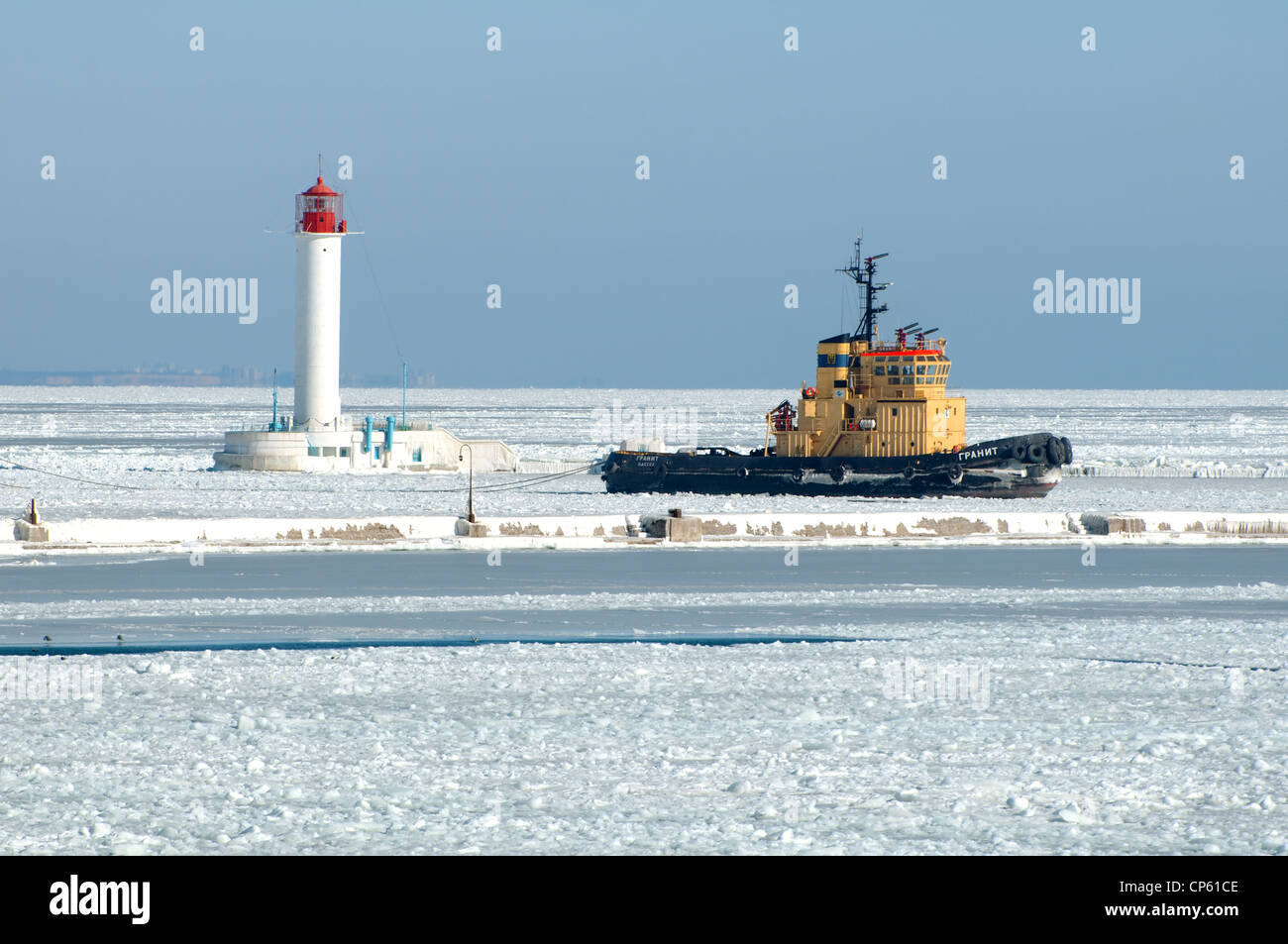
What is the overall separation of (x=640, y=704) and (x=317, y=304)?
41108 millimetres

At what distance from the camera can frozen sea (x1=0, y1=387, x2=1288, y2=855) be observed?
7.98 metres

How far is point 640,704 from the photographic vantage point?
11289mm

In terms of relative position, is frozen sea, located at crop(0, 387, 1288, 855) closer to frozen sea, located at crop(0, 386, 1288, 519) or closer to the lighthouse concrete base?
frozen sea, located at crop(0, 386, 1288, 519)

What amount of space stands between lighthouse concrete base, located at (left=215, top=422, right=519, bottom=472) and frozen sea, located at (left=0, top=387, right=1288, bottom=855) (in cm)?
2700

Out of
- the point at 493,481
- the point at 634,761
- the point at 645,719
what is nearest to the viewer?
the point at 634,761

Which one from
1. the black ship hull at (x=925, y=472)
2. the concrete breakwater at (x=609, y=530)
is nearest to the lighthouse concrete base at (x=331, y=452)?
the black ship hull at (x=925, y=472)

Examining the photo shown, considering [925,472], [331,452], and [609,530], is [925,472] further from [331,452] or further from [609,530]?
[609,530]

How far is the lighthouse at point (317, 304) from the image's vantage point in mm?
50250

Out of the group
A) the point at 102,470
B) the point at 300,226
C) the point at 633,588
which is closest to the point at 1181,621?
the point at 633,588

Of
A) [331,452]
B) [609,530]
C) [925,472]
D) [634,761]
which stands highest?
[331,452]

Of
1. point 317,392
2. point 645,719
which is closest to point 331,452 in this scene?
point 317,392

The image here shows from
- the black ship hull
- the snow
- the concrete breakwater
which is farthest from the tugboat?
the snow

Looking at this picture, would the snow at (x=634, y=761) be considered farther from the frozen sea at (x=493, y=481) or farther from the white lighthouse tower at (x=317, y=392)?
the white lighthouse tower at (x=317, y=392)
